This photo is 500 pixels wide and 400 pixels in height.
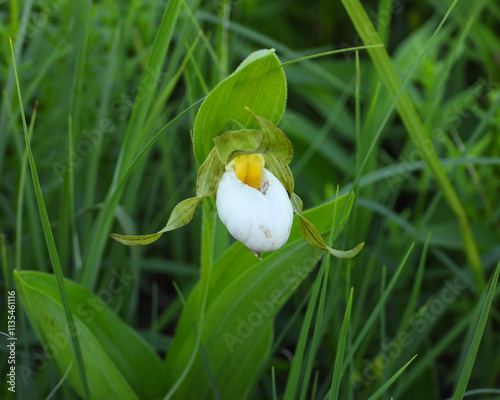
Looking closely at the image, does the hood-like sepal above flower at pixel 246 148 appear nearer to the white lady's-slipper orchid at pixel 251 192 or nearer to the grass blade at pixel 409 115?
the white lady's-slipper orchid at pixel 251 192

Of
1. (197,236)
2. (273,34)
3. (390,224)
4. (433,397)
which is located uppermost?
(273,34)

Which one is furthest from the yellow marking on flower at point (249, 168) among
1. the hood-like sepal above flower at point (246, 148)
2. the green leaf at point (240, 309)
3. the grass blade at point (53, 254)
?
the grass blade at point (53, 254)

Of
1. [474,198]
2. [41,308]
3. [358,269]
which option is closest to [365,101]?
[474,198]

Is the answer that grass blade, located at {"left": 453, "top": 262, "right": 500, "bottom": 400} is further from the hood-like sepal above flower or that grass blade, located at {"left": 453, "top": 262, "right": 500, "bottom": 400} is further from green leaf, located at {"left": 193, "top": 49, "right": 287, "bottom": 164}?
green leaf, located at {"left": 193, "top": 49, "right": 287, "bottom": 164}

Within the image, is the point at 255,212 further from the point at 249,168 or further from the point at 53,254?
the point at 53,254

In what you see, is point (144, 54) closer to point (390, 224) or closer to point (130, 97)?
point (130, 97)

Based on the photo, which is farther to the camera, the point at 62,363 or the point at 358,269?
the point at 358,269
